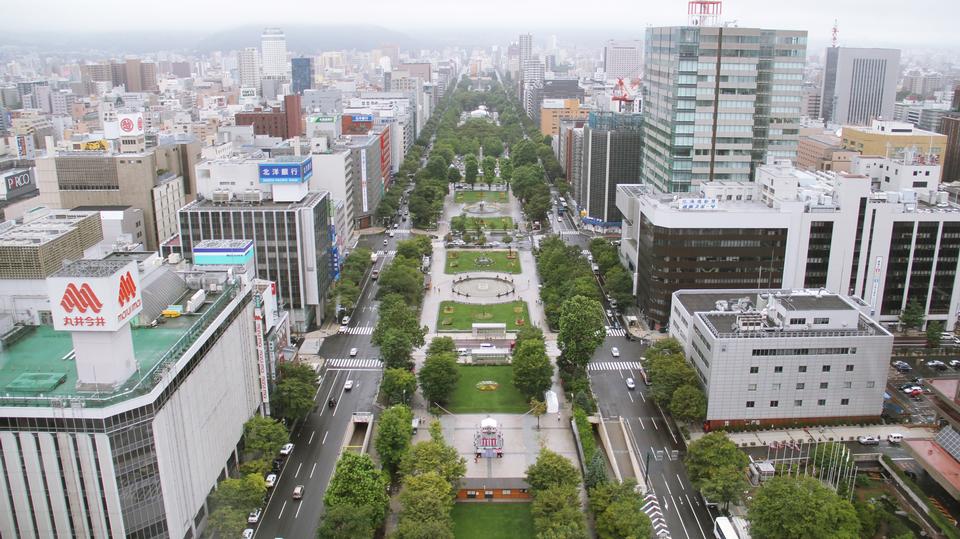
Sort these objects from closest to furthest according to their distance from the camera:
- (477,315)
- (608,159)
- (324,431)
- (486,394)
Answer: (324,431) < (486,394) < (477,315) < (608,159)

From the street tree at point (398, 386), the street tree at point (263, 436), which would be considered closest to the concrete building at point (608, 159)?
the street tree at point (398, 386)

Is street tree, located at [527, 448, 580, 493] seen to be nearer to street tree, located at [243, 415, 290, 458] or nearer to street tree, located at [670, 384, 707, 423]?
street tree, located at [670, 384, 707, 423]

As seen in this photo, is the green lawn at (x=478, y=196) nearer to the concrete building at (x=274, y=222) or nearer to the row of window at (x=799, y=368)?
the concrete building at (x=274, y=222)

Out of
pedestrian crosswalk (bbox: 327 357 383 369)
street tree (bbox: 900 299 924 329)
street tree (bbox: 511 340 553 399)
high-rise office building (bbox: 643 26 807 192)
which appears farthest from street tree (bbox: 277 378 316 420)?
street tree (bbox: 900 299 924 329)

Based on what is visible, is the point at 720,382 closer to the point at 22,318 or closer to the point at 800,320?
the point at 800,320

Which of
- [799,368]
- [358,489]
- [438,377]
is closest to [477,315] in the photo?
[438,377]

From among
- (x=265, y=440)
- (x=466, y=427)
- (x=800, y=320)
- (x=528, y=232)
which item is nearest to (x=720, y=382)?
(x=800, y=320)

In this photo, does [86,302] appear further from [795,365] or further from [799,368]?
[799,368]
